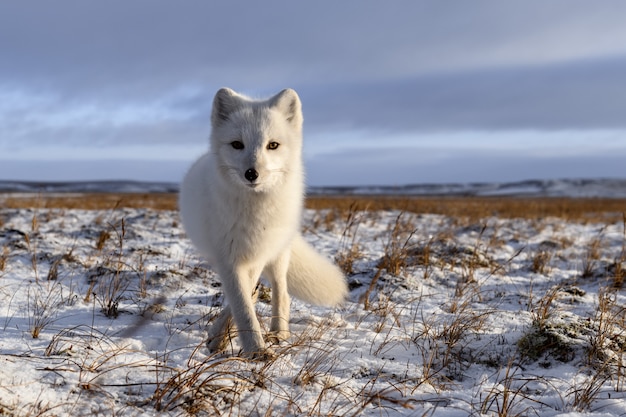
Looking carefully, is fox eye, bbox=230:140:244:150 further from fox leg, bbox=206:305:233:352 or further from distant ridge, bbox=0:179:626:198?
distant ridge, bbox=0:179:626:198

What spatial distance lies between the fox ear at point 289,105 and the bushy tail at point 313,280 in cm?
96

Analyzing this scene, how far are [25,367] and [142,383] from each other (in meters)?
0.54

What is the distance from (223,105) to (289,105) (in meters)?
0.43

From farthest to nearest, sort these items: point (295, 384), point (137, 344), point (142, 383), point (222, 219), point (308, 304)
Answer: point (308, 304) → point (222, 219) → point (137, 344) → point (295, 384) → point (142, 383)

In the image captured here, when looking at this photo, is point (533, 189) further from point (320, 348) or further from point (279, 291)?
point (320, 348)

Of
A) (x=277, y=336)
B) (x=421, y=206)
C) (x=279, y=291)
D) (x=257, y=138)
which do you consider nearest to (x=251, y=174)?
(x=257, y=138)

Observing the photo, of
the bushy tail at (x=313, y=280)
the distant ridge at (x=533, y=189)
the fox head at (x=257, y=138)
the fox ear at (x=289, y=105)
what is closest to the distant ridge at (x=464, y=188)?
the distant ridge at (x=533, y=189)

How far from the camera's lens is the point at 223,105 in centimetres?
312

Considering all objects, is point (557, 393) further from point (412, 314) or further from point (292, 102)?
point (292, 102)

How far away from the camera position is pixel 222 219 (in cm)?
290

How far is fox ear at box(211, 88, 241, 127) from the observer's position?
309 cm

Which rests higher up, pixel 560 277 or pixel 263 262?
pixel 263 262

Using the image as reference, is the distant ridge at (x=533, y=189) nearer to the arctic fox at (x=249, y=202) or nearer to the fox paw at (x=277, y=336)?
the arctic fox at (x=249, y=202)

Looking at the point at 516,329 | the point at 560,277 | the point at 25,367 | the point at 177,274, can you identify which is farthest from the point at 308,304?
the point at 560,277
